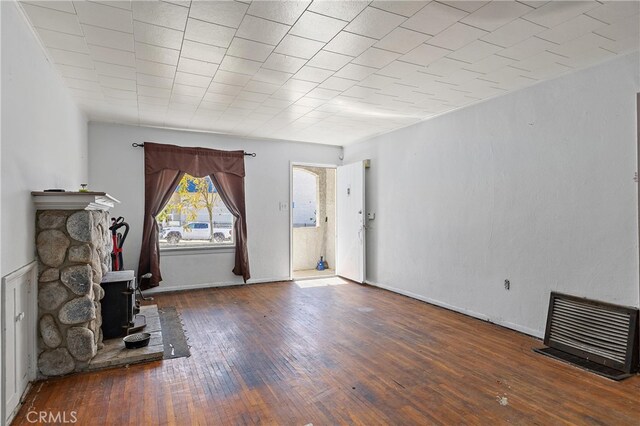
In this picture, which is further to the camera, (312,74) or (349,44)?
(312,74)

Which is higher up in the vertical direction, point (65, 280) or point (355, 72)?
point (355, 72)

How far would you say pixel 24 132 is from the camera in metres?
2.41

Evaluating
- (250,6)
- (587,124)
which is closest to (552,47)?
(587,124)

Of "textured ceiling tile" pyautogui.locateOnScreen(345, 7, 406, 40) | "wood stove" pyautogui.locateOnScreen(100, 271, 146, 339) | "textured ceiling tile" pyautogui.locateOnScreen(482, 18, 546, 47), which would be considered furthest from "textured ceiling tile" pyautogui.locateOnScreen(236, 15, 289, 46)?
"wood stove" pyautogui.locateOnScreen(100, 271, 146, 339)

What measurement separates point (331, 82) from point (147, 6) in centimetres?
177

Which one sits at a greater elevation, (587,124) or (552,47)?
(552,47)

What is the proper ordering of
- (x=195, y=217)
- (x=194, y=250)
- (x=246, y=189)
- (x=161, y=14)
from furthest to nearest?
(x=246, y=189)
(x=195, y=217)
(x=194, y=250)
(x=161, y=14)

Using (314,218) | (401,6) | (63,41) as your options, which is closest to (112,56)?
(63,41)

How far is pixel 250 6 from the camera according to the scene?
2.21m

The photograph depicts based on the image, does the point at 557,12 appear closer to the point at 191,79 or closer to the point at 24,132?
the point at 191,79

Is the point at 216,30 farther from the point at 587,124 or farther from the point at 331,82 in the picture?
the point at 587,124

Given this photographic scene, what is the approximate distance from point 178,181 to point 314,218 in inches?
133

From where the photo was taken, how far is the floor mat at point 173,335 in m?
3.25

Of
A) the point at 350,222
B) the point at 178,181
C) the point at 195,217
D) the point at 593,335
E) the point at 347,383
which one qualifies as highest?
the point at 178,181
